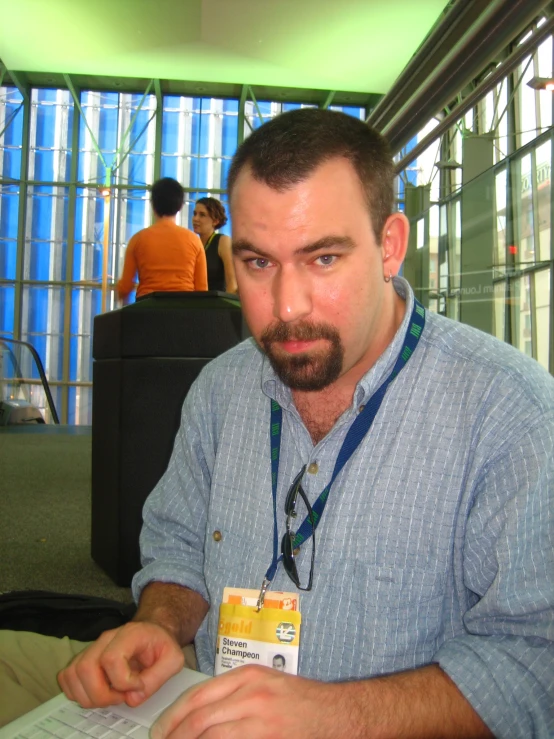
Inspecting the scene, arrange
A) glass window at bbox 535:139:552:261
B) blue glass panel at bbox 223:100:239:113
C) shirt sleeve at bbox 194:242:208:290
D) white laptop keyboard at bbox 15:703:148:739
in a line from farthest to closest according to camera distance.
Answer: blue glass panel at bbox 223:100:239:113 → glass window at bbox 535:139:552:261 → shirt sleeve at bbox 194:242:208:290 → white laptop keyboard at bbox 15:703:148:739

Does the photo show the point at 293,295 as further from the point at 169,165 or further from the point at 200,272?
the point at 169,165

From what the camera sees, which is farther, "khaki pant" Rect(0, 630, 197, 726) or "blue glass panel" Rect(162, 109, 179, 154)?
"blue glass panel" Rect(162, 109, 179, 154)

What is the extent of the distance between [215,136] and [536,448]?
16.3 m

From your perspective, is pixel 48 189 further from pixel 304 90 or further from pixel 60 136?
pixel 304 90

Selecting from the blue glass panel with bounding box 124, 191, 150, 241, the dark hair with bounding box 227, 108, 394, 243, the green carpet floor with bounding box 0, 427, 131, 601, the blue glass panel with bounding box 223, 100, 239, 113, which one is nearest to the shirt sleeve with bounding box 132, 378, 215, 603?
the dark hair with bounding box 227, 108, 394, 243

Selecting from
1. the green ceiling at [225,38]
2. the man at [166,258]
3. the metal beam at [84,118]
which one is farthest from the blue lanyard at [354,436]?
the metal beam at [84,118]

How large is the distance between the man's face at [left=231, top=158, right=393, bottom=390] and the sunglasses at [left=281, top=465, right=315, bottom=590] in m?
0.18

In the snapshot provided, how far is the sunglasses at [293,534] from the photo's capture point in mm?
1174

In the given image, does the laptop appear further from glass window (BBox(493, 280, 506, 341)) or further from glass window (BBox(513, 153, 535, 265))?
glass window (BBox(493, 280, 506, 341))

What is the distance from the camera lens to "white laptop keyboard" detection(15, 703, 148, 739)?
935 millimetres

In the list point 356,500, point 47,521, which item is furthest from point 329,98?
point 356,500

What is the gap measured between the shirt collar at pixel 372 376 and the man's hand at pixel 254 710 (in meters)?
0.50

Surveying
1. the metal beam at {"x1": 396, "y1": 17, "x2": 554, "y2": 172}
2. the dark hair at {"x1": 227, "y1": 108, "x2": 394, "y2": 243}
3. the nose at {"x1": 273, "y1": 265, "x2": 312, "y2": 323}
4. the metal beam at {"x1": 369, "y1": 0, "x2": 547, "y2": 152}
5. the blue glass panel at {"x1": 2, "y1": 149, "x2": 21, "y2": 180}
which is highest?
the blue glass panel at {"x1": 2, "y1": 149, "x2": 21, "y2": 180}

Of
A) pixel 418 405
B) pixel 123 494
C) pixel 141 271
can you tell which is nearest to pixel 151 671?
pixel 418 405
